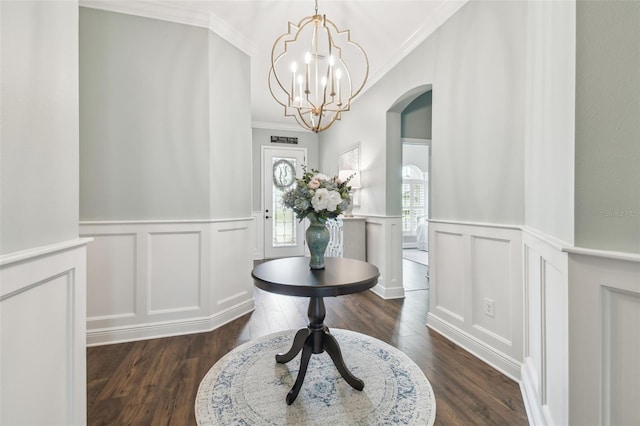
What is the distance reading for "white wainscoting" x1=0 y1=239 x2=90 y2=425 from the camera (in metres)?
0.80

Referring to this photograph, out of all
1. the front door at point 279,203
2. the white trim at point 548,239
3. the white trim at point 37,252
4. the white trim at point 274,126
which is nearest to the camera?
the white trim at point 37,252

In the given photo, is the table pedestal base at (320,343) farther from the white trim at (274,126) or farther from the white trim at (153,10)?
the white trim at (274,126)

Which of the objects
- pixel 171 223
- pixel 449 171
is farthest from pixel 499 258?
pixel 171 223

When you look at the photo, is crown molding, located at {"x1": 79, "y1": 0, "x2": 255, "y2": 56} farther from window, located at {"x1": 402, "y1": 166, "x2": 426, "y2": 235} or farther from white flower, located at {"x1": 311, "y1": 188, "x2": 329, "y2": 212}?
window, located at {"x1": 402, "y1": 166, "x2": 426, "y2": 235}

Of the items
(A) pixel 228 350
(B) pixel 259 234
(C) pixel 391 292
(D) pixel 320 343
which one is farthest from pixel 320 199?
(B) pixel 259 234

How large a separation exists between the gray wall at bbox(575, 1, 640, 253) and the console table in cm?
98

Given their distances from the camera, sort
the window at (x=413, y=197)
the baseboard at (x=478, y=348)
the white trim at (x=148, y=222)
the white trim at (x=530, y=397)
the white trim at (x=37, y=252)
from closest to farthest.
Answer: the white trim at (x=37, y=252)
the white trim at (x=530, y=397)
the baseboard at (x=478, y=348)
the white trim at (x=148, y=222)
the window at (x=413, y=197)

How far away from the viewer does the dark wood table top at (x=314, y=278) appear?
147cm

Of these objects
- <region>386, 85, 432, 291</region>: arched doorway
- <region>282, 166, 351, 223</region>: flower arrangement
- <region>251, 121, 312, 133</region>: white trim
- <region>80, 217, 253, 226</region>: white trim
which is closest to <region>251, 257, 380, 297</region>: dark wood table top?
<region>282, 166, 351, 223</region>: flower arrangement

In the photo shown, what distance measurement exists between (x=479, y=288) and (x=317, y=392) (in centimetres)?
141

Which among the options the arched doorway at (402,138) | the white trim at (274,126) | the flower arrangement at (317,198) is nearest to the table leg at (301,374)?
the flower arrangement at (317,198)

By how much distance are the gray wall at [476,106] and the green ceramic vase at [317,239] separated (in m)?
1.25

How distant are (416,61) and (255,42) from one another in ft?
5.40

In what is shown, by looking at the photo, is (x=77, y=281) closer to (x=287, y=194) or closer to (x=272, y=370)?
(x=287, y=194)
